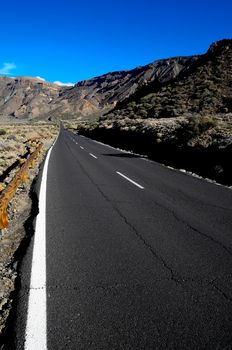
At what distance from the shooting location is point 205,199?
30.8 feet

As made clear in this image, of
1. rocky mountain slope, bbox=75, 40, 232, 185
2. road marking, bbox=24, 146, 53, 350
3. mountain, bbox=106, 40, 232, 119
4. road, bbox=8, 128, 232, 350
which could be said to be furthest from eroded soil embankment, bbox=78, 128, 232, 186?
mountain, bbox=106, 40, 232, 119

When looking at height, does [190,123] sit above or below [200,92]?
below

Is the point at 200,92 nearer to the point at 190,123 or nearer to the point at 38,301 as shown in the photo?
the point at 190,123

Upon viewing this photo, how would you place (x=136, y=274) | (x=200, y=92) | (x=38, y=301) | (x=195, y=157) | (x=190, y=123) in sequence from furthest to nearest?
(x=200, y=92), (x=190, y=123), (x=195, y=157), (x=136, y=274), (x=38, y=301)

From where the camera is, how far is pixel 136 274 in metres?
4.54

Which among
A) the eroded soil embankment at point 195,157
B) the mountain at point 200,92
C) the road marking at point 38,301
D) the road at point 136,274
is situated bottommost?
the road marking at point 38,301

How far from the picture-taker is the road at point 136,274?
3275 millimetres

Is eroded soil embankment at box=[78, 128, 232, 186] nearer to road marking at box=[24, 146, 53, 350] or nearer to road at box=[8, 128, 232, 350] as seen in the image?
road at box=[8, 128, 232, 350]

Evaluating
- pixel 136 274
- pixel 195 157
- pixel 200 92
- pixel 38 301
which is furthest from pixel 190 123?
pixel 200 92

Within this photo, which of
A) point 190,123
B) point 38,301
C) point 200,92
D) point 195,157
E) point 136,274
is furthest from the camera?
point 200,92

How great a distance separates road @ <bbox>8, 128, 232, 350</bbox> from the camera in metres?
3.28

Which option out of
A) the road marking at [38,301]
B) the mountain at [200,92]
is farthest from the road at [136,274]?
the mountain at [200,92]

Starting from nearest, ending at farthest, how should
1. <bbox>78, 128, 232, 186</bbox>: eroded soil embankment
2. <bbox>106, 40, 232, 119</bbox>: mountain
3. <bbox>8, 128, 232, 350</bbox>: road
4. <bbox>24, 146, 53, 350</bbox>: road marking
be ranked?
<bbox>24, 146, 53, 350</bbox>: road marking < <bbox>8, 128, 232, 350</bbox>: road < <bbox>78, 128, 232, 186</bbox>: eroded soil embankment < <bbox>106, 40, 232, 119</bbox>: mountain

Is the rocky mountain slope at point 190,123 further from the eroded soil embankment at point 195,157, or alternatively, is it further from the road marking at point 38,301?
the road marking at point 38,301
